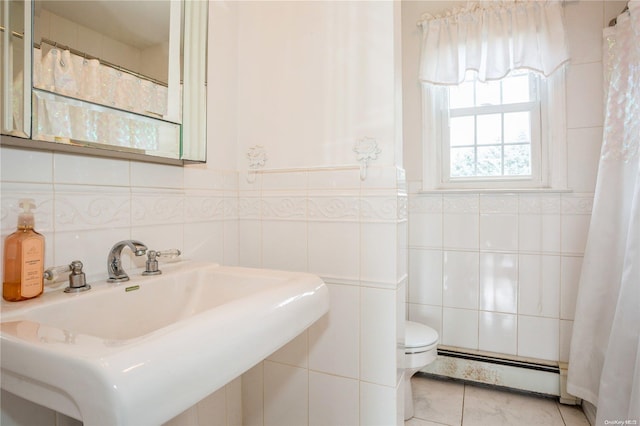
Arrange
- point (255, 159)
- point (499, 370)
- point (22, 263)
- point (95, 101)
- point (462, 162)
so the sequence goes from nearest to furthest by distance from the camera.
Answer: point (22, 263), point (95, 101), point (255, 159), point (499, 370), point (462, 162)

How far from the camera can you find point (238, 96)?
137 cm

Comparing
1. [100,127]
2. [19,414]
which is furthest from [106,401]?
[100,127]

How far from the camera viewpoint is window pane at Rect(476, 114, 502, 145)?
210cm

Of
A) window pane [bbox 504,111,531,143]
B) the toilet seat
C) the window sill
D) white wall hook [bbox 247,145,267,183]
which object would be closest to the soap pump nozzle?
white wall hook [bbox 247,145,267,183]

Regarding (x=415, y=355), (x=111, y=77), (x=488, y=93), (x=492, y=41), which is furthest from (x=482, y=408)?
(x=111, y=77)

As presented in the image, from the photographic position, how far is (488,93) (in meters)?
2.11

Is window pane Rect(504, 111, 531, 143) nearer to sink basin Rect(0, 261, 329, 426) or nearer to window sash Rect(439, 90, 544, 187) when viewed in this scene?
window sash Rect(439, 90, 544, 187)

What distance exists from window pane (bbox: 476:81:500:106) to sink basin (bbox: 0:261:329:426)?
1892 mm

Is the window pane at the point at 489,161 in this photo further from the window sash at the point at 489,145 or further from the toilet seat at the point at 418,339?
the toilet seat at the point at 418,339

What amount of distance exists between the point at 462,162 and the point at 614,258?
3.08 feet

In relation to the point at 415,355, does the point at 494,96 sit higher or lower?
higher

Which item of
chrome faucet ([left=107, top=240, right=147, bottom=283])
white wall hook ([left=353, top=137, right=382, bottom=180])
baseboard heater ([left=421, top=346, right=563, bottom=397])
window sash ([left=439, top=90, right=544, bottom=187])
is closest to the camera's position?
chrome faucet ([left=107, top=240, right=147, bottom=283])

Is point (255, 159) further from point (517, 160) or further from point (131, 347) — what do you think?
point (517, 160)

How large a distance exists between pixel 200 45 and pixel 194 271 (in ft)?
2.45
